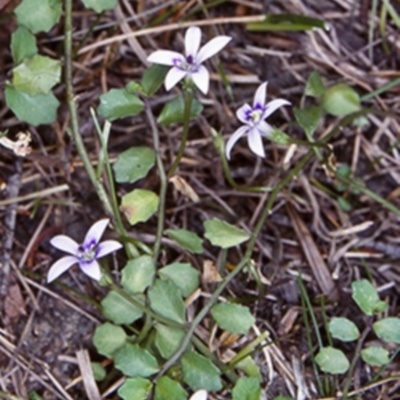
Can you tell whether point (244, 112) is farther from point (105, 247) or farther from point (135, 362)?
point (135, 362)

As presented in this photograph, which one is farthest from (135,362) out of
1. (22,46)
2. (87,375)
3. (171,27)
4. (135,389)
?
(171,27)

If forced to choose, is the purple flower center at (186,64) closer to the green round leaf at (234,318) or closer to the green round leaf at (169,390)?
the green round leaf at (234,318)

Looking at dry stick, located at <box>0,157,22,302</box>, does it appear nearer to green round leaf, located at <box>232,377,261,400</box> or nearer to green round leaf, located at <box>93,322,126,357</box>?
green round leaf, located at <box>93,322,126,357</box>

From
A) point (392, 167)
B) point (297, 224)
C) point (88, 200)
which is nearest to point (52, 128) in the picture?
point (88, 200)

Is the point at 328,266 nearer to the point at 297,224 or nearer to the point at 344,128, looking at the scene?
the point at 297,224

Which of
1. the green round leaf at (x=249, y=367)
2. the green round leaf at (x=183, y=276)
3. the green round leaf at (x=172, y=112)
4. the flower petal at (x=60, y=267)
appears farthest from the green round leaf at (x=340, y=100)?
the flower petal at (x=60, y=267)

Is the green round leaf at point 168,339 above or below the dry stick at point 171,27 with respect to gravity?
below
